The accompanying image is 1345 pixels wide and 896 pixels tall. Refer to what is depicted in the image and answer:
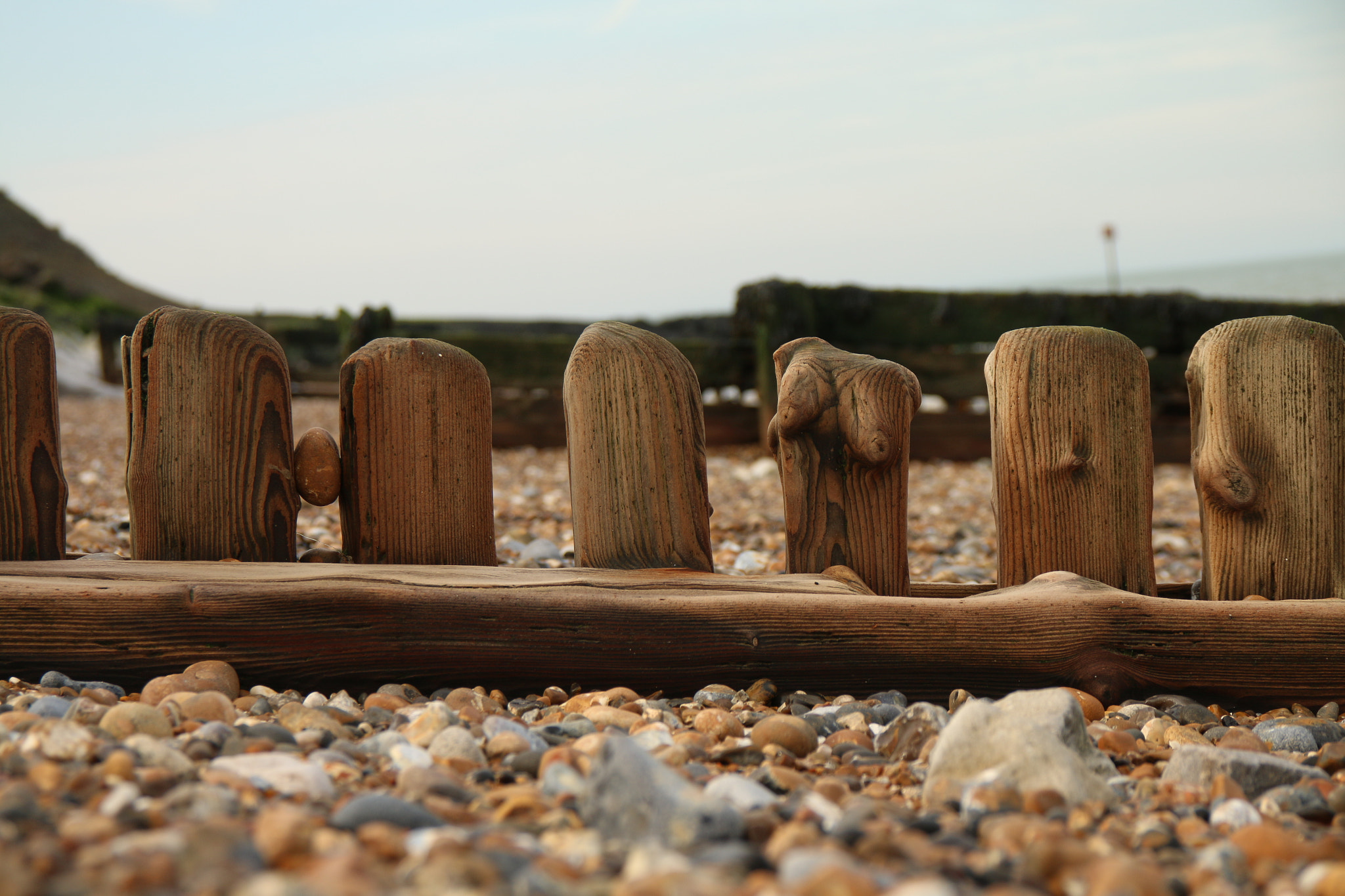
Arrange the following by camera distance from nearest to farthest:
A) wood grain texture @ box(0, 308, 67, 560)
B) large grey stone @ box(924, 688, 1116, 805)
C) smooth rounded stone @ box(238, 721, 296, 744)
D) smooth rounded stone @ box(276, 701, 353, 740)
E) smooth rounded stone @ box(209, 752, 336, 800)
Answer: smooth rounded stone @ box(209, 752, 336, 800) < large grey stone @ box(924, 688, 1116, 805) < smooth rounded stone @ box(238, 721, 296, 744) < smooth rounded stone @ box(276, 701, 353, 740) < wood grain texture @ box(0, 308, 67, 560)

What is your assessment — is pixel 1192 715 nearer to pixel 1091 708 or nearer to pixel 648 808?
pixel 1091 708

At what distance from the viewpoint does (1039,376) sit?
2371 millimetres

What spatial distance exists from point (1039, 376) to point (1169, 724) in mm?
807

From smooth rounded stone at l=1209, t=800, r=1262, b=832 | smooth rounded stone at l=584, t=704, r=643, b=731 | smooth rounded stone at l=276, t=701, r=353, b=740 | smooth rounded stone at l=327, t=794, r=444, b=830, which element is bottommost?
smooth rounded stone at l=1209, t=800, r=1262, b=832

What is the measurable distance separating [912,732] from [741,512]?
3.56m

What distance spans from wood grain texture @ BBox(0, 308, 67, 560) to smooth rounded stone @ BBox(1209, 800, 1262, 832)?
2.35 metres

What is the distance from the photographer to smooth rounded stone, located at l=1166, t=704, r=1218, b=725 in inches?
81.5

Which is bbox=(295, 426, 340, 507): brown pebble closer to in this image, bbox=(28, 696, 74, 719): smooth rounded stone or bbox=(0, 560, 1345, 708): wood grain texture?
bbox=(0, 560, 1345, 708): wood grain texture

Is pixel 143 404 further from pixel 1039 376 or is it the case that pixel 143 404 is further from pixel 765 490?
pixel 765 490

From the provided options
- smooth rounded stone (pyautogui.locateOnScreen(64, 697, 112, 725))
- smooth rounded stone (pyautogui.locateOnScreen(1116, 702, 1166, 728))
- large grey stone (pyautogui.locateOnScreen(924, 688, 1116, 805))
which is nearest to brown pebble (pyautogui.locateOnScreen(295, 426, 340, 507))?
smooth rounded stone (pyautogui.locateOnScreen(64, 697, 112, 725))

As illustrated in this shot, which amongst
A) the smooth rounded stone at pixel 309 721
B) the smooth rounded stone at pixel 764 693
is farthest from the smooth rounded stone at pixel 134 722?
the smooth rounded stone at pixel 764 693

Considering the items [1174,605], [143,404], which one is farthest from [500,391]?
[1174,605]

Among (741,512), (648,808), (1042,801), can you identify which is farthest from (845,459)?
(741,512)

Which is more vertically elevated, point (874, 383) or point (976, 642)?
point (874, 383)
